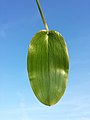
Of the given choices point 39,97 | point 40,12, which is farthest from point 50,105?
point 40,12

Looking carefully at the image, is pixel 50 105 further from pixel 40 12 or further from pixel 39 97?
pixel 40 12

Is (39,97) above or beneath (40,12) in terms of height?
beneath

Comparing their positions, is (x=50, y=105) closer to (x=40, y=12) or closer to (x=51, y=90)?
(x=51, y=90)
